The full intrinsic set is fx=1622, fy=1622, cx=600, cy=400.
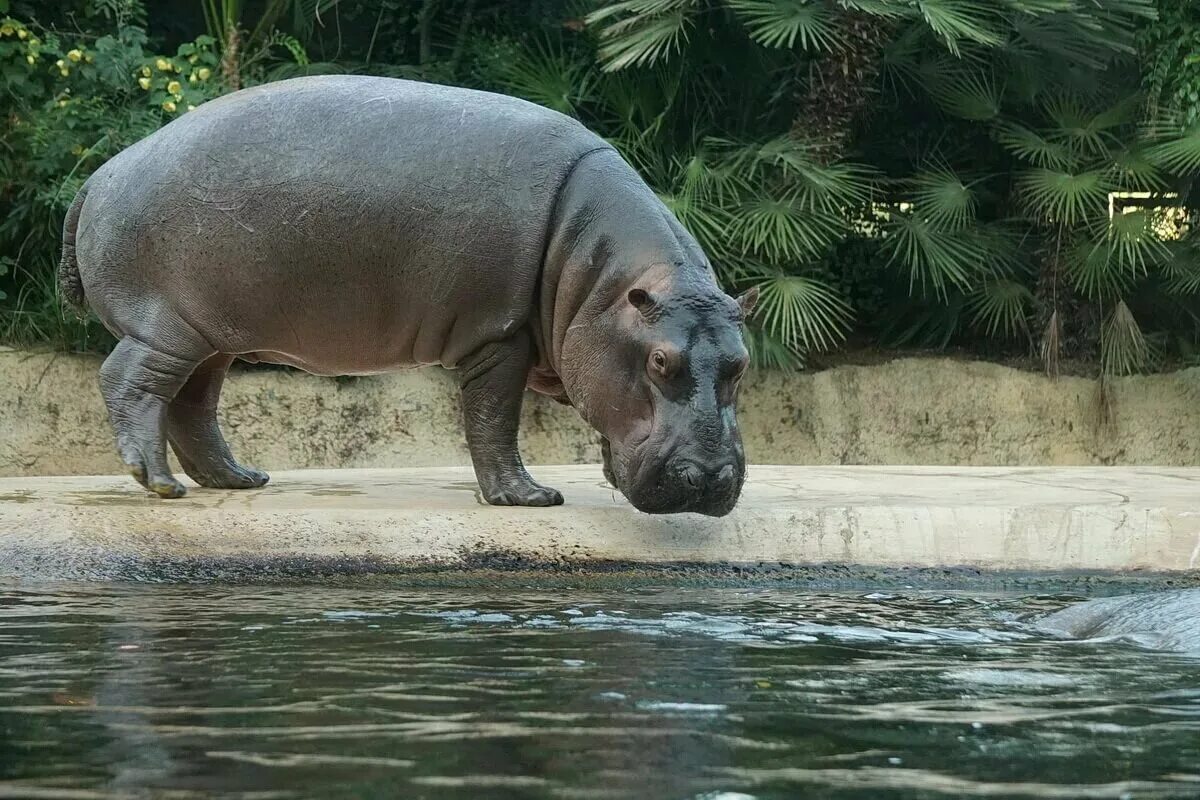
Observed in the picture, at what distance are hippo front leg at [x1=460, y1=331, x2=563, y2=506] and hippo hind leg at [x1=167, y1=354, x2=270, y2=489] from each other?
1188 millimetres

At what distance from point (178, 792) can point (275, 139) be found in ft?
12.3

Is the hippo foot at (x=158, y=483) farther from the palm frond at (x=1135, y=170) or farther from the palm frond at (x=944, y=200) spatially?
the palm frond at (x=1135, y=170)

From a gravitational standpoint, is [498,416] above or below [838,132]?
below

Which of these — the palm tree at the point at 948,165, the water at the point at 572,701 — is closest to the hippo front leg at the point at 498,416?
the water at the point at 572,701

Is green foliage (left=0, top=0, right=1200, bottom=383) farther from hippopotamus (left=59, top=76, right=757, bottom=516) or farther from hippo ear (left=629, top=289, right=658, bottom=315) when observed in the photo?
hippo ear (left=629, top=289, right=658, bottom=315)

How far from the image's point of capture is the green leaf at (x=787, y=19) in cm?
947

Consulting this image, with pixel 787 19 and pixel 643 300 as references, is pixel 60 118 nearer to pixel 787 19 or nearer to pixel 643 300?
pixel 787 19

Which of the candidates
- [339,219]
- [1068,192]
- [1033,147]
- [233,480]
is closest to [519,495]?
[339,219]

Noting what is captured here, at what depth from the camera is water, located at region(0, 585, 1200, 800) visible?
8.21ft

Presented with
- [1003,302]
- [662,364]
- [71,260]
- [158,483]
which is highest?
[1003,302]

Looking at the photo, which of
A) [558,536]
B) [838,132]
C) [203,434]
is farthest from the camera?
[838,132]

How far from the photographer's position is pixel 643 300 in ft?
17.0

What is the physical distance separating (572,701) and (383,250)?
9.40 feet

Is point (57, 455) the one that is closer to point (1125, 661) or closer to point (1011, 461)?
point (1011, 461)
